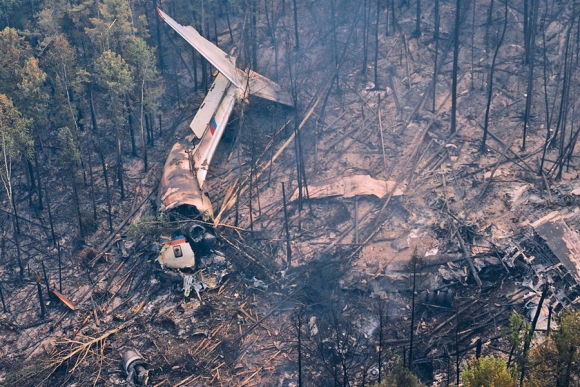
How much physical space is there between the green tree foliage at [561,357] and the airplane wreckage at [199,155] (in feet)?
49.7

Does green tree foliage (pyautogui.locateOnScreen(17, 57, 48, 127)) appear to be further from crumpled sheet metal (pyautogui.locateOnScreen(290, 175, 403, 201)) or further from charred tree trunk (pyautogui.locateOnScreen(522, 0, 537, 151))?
charred tree trunk (pyautogui.locateOnScreen(522, 0, 537, 151))

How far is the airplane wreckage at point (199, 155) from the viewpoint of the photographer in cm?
3053

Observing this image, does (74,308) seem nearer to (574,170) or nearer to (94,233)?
(94,233)

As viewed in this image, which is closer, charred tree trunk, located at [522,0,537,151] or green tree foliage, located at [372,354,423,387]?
green tree foliage, located at [372,354,423,387]

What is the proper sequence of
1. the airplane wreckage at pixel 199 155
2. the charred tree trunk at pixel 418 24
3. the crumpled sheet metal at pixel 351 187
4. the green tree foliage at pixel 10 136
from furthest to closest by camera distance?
the charred tree trunk at pixel 418 24 → the crumpled sheet metal at pixel 351 187 → the green tree foliage at pixel 10 136 → the airplane wreckage at pixel 199 155

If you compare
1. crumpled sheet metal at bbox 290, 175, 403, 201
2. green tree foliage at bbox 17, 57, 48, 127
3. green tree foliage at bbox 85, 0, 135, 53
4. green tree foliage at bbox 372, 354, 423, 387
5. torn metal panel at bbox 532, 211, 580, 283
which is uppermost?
green tree foliage at bbox 85, 0, 135, 53

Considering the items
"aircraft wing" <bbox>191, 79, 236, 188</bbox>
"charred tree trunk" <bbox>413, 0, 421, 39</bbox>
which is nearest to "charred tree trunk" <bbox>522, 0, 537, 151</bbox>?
"charred tree trunk" <bbox>413, 0, 421, 39</bbox>

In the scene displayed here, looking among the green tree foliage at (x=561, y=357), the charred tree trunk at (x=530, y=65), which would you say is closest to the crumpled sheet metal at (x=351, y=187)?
the charred tree trunk at (x=530, y=65)

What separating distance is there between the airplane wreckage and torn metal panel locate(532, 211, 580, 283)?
14.5 meters

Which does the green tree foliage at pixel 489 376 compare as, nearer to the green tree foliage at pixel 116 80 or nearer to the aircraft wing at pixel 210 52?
the aircraft wing at pixel 210 52

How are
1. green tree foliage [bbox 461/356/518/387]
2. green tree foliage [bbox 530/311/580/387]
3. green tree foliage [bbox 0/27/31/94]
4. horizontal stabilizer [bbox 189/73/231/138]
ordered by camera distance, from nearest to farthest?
green tree foliage [bbox 461/356/518/387], green tree foliage [bbox 530/311/580/387], green tree foliage [bbox 0/27/31/94], horizontal stabilizer [bbox 189/73/231/138]

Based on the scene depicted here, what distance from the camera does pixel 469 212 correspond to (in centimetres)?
3078

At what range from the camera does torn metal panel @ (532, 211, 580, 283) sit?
26.4 m

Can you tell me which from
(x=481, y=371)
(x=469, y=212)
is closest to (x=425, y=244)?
(x=469, y=212)
